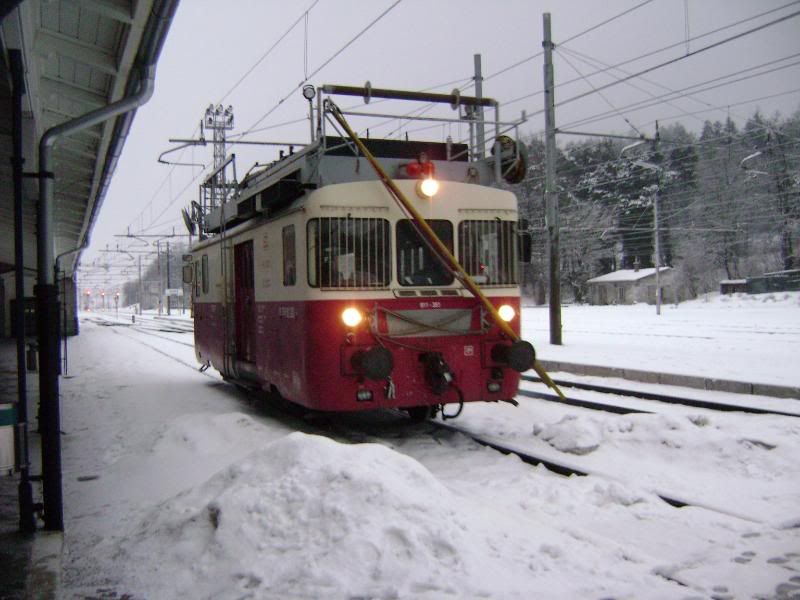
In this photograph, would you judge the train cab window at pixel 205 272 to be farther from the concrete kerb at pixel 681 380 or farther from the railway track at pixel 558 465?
the concrete kerb at pixel 681 380

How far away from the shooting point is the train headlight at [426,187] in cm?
811

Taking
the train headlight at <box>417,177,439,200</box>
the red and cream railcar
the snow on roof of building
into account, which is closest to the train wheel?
the red and cream railcar

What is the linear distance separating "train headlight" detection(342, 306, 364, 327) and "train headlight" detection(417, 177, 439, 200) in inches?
60.9

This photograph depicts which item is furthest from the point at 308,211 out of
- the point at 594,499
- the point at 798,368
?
the point at 798,368

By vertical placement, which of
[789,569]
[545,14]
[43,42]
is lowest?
[789,569]

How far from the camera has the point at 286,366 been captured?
28.2 feet

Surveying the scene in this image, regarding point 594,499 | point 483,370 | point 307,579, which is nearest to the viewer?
point 307,579

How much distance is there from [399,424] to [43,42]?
613 centimetres

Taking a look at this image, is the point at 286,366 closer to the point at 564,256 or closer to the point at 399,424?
the point at 399,424

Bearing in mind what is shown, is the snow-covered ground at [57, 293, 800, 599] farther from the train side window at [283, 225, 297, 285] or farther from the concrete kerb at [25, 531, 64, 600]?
the train side window at [283, 225, 297, 285]

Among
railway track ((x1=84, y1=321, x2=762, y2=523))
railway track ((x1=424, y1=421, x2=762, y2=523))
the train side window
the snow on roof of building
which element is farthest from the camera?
the snow on roof of building

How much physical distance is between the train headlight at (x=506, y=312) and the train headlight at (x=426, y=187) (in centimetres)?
156

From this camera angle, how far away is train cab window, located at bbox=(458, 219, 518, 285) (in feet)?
27.5

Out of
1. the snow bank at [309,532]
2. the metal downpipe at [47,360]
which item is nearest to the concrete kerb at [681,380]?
the snow bank at [309,532]
